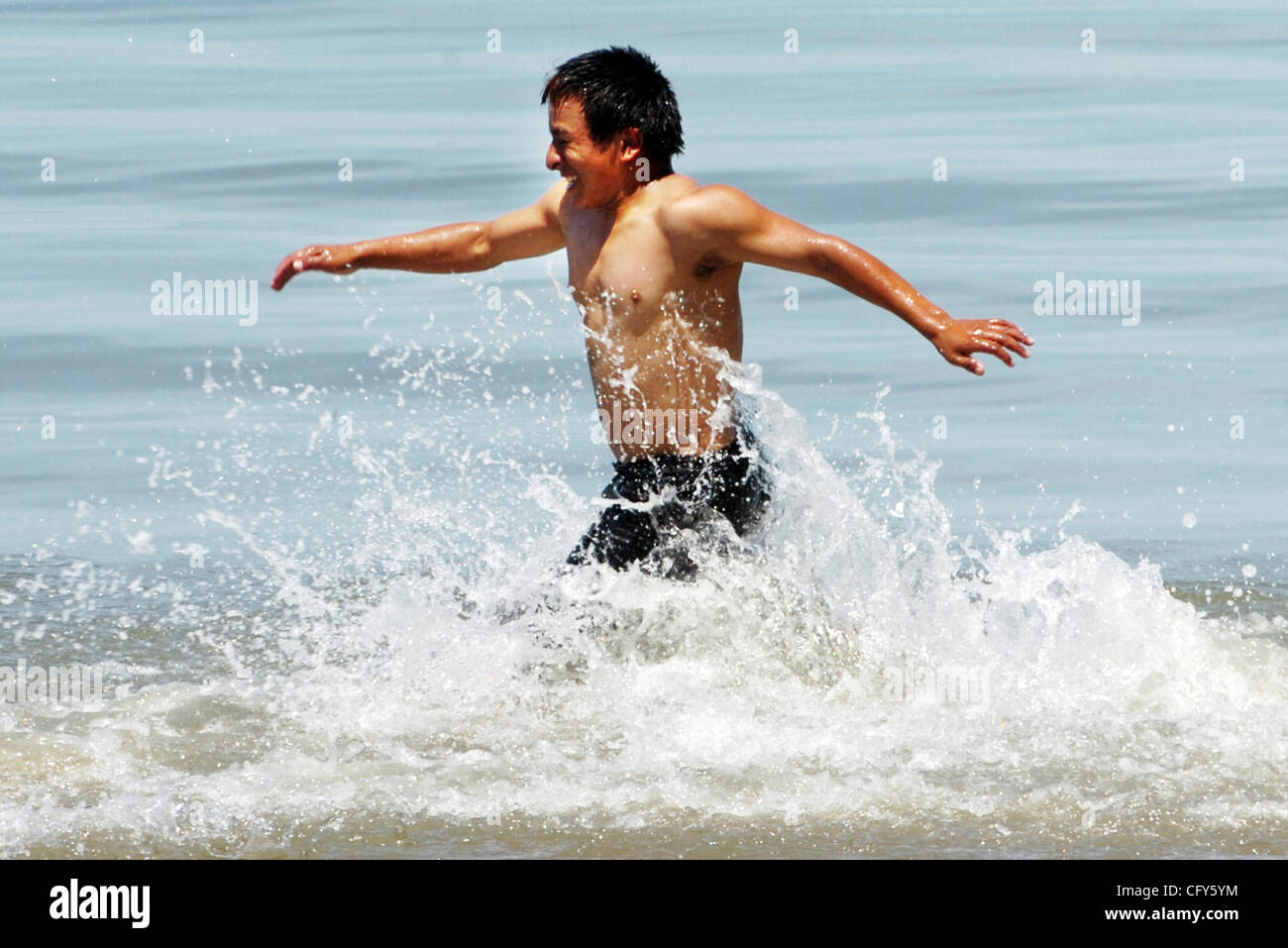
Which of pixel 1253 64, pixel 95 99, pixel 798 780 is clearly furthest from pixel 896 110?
pixel 798 780

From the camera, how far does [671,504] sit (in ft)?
18.4

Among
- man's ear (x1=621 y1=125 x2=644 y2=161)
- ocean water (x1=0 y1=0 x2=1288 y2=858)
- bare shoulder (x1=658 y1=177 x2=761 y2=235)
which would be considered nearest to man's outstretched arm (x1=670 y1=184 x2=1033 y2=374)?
bare shoulder (x1=658 y1=177 x2=761 y2=235)

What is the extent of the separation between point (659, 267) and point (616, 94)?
48 cm

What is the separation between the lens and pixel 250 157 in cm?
1438

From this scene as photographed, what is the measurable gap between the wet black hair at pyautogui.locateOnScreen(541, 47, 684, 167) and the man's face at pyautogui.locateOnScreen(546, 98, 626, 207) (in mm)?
22

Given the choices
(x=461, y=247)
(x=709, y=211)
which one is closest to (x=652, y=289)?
(x=709, y=211)

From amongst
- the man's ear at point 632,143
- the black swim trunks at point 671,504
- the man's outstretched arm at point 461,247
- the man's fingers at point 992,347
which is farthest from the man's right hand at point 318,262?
the man's fingers at point 992,347

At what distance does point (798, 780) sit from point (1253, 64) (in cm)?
1467

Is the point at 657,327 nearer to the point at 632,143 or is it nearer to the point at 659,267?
the point at 659,267

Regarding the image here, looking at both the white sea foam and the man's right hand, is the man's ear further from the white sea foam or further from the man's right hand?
the man's right hand

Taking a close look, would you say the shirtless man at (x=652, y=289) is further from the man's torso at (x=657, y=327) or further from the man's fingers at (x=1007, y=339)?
the man's fingers at (x=1007, y=339)
